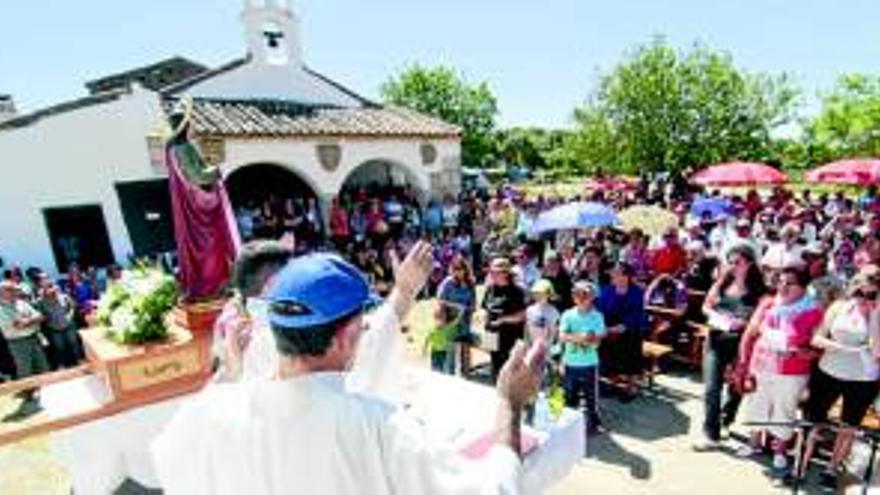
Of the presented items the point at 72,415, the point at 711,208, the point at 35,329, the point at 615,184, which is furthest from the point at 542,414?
the point at 615,184

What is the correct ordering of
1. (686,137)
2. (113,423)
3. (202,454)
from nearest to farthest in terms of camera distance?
(202,454), (113,423), (686,137)

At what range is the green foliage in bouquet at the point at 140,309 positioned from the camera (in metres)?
5.77

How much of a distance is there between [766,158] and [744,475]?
78.2ft

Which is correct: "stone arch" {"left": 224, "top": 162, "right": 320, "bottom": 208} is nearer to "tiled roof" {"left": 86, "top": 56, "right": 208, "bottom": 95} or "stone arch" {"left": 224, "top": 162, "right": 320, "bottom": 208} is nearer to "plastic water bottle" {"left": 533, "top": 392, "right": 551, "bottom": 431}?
"tiled roof" {"left": 86, "top": 56, "right": 208, "bottom": 95}

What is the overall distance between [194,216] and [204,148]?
10.2 m

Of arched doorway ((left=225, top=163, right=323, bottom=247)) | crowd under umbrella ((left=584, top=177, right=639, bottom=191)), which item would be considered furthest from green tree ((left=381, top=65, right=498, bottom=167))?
arched doorway ((left=225, top=163, right=323, bottom=247))

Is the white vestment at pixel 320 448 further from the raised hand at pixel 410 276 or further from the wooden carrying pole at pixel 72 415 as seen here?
the wooden carrying pole at pixel 72 415

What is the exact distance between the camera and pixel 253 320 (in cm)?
354

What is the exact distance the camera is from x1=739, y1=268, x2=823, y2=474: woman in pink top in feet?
20.7

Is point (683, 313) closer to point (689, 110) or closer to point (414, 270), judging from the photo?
point (414, 270)

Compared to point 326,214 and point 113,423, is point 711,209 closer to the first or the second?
point 326,214

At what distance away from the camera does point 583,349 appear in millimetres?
7520

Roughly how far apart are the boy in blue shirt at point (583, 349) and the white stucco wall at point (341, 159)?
1107 cm

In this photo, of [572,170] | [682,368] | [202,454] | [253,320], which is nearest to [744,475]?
[682,368]
